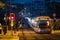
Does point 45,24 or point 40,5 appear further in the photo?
point 40,5

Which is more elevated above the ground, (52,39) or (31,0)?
(31,0)

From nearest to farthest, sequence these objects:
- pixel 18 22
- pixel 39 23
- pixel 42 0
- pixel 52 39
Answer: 1. pixel 52 39
2. pixel 39 23
3. pixel 18 22
4. pixel 42 0

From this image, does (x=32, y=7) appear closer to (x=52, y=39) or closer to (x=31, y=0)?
(x=31, y=0)

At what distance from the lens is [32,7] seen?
85.8 m

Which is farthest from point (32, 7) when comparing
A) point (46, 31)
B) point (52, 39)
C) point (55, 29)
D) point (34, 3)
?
point (52, 39)

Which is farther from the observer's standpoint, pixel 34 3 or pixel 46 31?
pixel 34 3

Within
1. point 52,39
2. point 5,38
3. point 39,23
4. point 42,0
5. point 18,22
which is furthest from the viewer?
point 42,0

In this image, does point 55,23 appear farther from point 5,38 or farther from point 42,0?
point 42,0

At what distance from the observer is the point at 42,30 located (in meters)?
28.1

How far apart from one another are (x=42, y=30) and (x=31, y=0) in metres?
56.7

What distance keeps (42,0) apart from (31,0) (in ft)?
12.0

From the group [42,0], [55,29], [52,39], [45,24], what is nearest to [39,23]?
[45,24]

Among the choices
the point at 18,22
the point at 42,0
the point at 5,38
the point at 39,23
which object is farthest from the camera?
the point at 42,0

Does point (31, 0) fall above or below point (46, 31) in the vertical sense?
above
